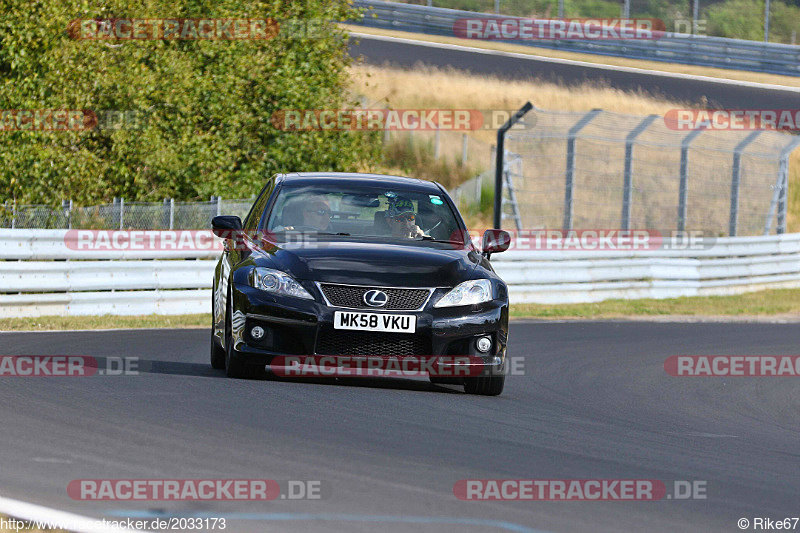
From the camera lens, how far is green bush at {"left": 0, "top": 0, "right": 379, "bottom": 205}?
23.3 meters

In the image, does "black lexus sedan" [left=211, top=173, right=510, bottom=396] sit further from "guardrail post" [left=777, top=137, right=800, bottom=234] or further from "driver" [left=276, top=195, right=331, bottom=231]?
"guardrail post" [left=777, top=137, right=800, bottom=234]

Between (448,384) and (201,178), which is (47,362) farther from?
(201,178)

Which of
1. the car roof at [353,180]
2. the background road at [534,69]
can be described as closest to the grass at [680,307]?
the car roof at [353,180]

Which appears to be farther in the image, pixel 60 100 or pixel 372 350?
pixel 60 100

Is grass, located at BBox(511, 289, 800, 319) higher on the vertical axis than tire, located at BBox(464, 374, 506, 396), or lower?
lower

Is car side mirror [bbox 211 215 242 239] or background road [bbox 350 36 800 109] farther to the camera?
background road [bbox 350 36 800 109]

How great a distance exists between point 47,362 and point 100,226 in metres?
10.2

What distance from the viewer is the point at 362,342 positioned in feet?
30.0

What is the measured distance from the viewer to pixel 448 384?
1050 cm

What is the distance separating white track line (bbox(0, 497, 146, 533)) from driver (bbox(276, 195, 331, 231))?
5222mm

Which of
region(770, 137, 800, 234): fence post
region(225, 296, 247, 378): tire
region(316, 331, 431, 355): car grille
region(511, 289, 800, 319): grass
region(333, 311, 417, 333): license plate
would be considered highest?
region(333, 311, 417, 333): license plate

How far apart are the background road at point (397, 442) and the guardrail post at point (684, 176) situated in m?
14.6

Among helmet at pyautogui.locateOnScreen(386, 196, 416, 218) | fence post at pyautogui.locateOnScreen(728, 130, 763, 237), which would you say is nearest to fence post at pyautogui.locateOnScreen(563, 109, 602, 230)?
fence post at pyautogui.locateOnScreen(728, 130, 763, 237)

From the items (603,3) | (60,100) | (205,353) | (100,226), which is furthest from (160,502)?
(603,3)
